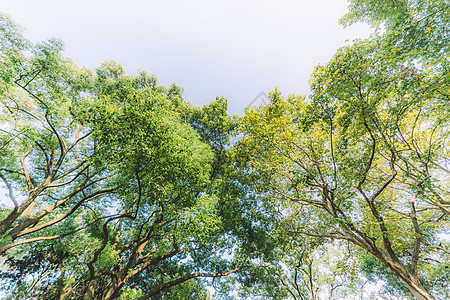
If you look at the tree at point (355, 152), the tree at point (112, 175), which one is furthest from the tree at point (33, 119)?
the tree at point (355, 152)

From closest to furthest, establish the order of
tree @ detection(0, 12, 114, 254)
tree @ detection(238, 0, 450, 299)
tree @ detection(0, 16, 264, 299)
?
tree @ detection(238, 0, 450, 299)
tree @ detection(0, 16, 264, 299)
tree @ detection(0, 12, 114, 254)

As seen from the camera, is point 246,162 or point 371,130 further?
point 246,162

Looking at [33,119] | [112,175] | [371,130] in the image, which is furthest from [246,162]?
[33,119]

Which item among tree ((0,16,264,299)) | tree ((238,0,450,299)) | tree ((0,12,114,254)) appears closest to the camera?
tree ((238,0,450,299))

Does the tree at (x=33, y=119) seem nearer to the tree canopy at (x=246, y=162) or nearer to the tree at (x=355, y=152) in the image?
the tree canopy at (x=246, y=162)

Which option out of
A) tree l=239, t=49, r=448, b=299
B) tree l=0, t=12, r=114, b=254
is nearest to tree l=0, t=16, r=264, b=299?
tree l=0, t=12, r=114, b=254

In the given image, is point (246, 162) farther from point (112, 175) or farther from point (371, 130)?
point (112, 175)

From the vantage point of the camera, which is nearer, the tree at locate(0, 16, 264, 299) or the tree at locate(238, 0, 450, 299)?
the tree at locate(238, 0, 450, 299)

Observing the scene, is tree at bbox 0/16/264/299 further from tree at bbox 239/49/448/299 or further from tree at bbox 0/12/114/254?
tree at bbox 239/49/448/299

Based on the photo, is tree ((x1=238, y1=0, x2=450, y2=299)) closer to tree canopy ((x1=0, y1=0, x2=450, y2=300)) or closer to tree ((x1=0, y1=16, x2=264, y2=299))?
tree canopy ((x1=0, y1=0, x2=450, y2=300))

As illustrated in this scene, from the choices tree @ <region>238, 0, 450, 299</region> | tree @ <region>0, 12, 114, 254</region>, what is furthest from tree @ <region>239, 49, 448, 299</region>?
tree @ <region>0, 12, 114, 254</region>

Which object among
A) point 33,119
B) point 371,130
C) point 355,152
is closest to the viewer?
point 371,130

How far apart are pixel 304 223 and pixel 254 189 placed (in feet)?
11.3

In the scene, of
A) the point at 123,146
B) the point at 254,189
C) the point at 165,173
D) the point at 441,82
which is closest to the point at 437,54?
the point at 441,82
